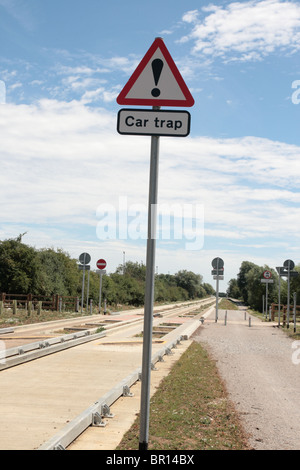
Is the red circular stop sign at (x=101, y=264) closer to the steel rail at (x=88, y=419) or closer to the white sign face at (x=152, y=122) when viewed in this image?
the steel rail at (x=88, y=419)

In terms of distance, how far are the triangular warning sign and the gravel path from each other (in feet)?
12.2

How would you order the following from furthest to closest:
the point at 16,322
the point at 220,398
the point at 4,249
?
1. the point at 4,249
2. the point at 16,322
3. the point at 220,398

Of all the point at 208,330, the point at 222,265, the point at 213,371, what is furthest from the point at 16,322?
the point at 213,371

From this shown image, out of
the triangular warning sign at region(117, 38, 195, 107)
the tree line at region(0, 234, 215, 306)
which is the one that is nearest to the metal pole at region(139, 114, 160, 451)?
the triangular warning sign at region(117, 38, 195, 107)

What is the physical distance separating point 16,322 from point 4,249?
45.8 ft

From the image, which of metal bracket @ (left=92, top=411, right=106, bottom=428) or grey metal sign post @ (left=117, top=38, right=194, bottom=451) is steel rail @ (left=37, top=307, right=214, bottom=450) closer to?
metal bracket @ (left=92, top=411, right=106, bottom=428)

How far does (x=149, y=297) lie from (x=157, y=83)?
5.94 feet

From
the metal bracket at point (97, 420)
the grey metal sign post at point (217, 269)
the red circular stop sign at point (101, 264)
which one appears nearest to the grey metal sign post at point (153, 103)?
the metal bracket at point (97, 420)

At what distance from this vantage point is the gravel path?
19.2 ft

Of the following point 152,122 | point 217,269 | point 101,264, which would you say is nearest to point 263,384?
point 152,122

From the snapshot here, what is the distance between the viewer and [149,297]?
3.94m

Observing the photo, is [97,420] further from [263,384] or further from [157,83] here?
[263,384]

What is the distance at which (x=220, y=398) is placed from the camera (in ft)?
25.2
